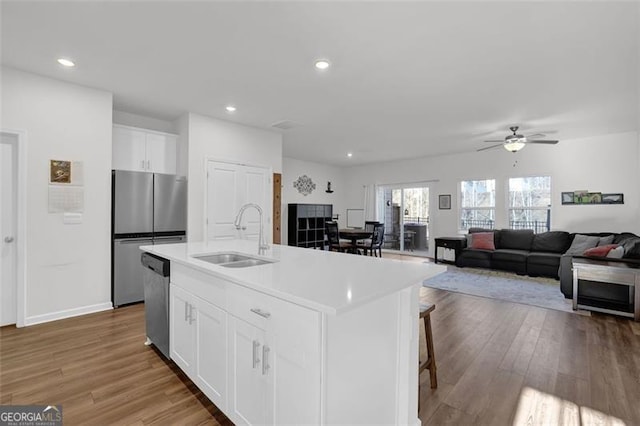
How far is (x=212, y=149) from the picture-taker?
15.3ft

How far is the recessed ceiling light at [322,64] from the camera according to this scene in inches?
112

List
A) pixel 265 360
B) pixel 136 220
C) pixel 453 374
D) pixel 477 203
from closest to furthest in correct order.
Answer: pixel 265 360 → pixel 453 374 → pixel 136 220 → pixel 477 203

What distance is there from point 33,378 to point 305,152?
244 inches

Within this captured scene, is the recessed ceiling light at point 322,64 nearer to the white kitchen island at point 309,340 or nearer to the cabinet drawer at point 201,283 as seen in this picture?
the white kitchen island at point 309,340

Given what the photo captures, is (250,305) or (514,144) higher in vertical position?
(514,144)

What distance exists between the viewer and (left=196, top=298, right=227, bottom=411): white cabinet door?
5.47 feet

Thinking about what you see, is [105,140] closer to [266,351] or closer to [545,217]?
[266,351]

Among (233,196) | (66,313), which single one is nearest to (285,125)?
(233,196)

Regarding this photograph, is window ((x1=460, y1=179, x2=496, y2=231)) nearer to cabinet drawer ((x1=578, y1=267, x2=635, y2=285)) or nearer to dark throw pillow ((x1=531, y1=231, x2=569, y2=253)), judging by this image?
dark throw pillow ((x1=531, y1=231, x2=569, y2=253))

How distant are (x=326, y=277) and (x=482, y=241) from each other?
5.91 meters

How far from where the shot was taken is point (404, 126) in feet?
16.6

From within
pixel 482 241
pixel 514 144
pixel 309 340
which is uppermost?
pixel 514 144

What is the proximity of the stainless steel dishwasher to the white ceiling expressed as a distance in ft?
6.19

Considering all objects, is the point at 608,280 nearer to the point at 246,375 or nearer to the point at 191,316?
the point at 246,375
